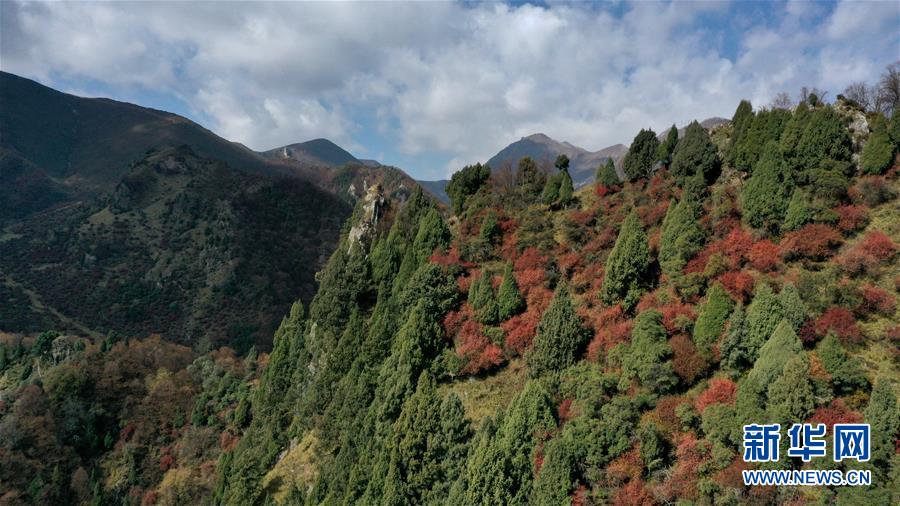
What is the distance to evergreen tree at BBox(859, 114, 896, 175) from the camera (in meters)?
30.6

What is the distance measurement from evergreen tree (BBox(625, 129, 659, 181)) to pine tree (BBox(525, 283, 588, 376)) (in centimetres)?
2170

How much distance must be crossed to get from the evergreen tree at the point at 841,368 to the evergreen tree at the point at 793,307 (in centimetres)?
176

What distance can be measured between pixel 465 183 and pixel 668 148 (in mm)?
19951

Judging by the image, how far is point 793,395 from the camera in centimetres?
1903

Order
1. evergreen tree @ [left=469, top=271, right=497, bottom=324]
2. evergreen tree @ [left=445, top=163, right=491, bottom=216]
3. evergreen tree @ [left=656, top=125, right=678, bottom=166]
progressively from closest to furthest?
evergreen tree @ [left=469, top=271, right=497, bottom=324] → evergreen tree @ [left=656, top=125, right=678, bottom=166] → evergreen tree @ [left=445, top=163, right=491, bottom=216]

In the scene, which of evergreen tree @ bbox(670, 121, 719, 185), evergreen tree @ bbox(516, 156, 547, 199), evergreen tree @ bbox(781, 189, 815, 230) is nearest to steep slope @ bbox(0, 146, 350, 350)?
evergreen tree @ bbox(516, 156, 547, 199)

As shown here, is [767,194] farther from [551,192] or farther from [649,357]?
[551,192]

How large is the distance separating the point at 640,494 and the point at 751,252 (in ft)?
54.2

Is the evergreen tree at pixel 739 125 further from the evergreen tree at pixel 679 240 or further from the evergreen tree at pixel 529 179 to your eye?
the evergreen tree at pixel 529 179

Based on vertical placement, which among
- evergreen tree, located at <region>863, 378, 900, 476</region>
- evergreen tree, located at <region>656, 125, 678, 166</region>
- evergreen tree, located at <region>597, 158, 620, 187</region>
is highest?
evergreen tree, located at <region>656, 125, 678, 166</region>

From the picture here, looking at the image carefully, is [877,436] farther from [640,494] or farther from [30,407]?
[30,407]

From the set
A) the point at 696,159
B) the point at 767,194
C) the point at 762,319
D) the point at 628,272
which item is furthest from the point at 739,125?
the point at 762,319

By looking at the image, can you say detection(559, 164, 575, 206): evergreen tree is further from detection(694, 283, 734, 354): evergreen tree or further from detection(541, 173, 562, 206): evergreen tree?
detection(694, 283, 734, 354): evergreen tree

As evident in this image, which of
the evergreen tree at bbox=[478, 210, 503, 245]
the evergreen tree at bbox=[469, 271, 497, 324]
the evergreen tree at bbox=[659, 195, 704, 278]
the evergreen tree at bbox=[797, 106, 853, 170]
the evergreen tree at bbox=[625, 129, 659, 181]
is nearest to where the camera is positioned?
the evergreen tree at bbox=[659, 195, 704, 278]
